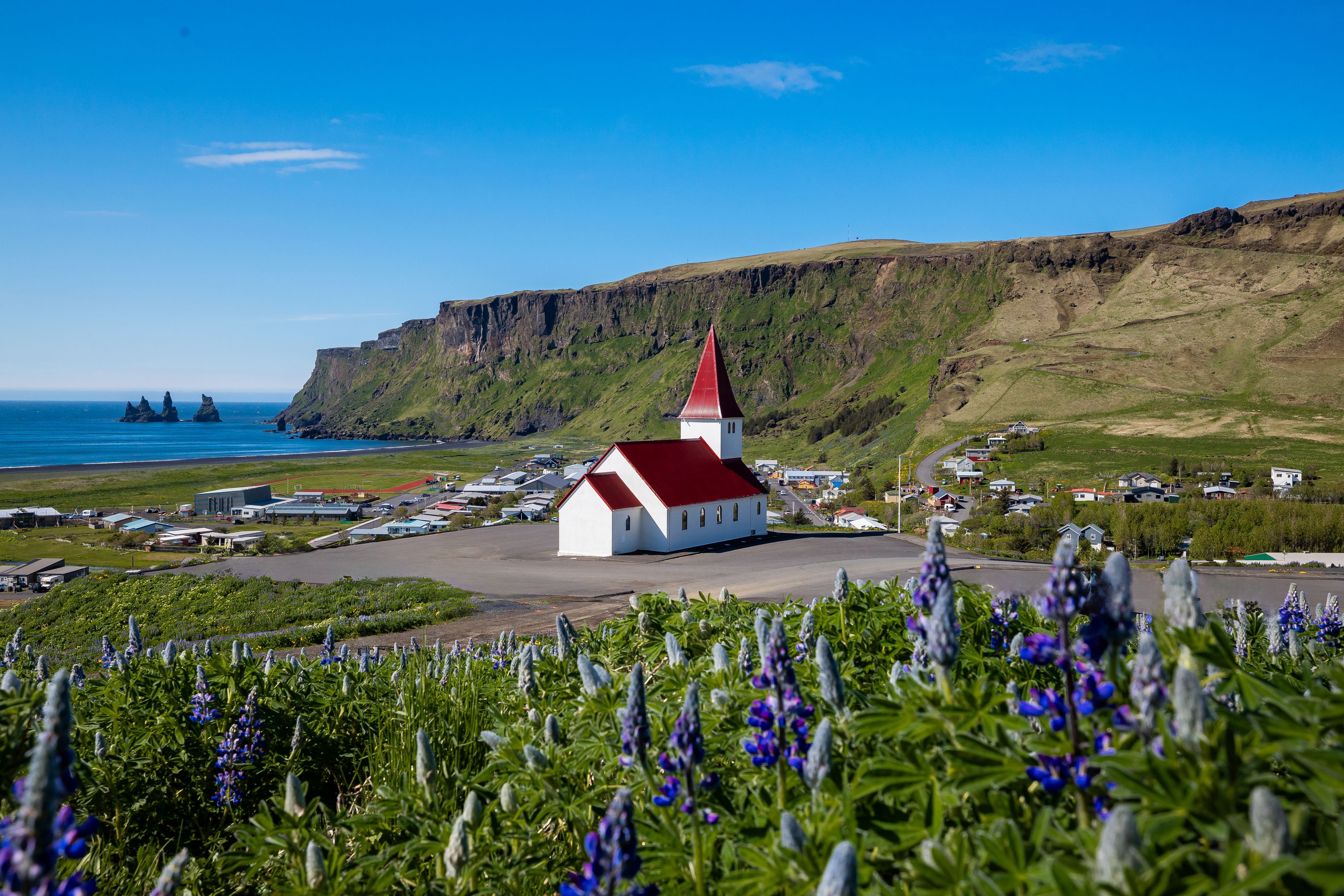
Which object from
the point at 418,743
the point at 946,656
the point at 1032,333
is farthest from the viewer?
the point at 1032,333

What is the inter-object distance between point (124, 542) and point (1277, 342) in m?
161

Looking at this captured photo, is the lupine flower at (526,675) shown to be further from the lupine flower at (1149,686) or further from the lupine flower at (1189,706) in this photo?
the lupine flower at (1189,706)

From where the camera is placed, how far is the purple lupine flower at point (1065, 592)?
7.29 ft

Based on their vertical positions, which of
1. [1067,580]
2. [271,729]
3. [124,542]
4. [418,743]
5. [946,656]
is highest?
[1067,580]

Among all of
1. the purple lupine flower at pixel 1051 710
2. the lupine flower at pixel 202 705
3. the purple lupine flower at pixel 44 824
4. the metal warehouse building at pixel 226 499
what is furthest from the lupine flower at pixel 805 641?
the metal warehouse building at pixel 226 499

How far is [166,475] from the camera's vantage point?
128375mm

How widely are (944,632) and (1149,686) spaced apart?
592 mm

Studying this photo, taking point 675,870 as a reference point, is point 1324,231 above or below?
above

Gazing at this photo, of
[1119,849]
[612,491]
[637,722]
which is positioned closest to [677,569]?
[612,491]

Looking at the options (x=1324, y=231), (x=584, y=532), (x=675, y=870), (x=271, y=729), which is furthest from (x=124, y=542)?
(x=1324, y=231)

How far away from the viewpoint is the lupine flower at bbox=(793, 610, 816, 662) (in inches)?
170

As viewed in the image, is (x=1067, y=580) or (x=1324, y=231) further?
(x=1324, y=231)

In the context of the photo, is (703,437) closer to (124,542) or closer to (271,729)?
(271,729)

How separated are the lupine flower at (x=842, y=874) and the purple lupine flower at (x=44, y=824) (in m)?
1.76
